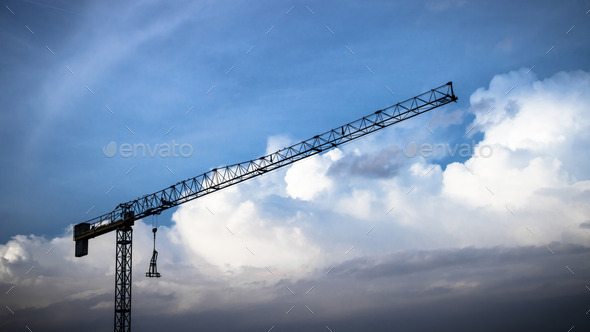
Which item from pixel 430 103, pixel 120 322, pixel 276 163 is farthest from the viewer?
pixel 120 322

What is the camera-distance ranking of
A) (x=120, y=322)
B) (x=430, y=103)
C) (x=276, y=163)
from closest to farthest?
(x=430, y=103)
(x=276, y=163)
(x=120, y=322)

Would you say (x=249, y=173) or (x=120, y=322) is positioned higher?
(x=249, y=173)

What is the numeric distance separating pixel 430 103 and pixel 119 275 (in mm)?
57161

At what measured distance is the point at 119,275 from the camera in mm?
90312

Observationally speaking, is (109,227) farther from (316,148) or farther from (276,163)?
(316,148)

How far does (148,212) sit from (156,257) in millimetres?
7744

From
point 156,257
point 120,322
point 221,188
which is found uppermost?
point 221,188

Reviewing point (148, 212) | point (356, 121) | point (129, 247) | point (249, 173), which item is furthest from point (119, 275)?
point (356, 121)

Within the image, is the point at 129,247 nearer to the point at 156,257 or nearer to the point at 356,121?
the point at 156,257

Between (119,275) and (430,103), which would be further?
(119,275)

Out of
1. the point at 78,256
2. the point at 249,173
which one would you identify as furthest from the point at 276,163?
the point at 78,256

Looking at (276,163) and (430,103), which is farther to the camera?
(276,163)

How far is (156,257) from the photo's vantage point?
3428 inches

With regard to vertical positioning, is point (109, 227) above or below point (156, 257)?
above
